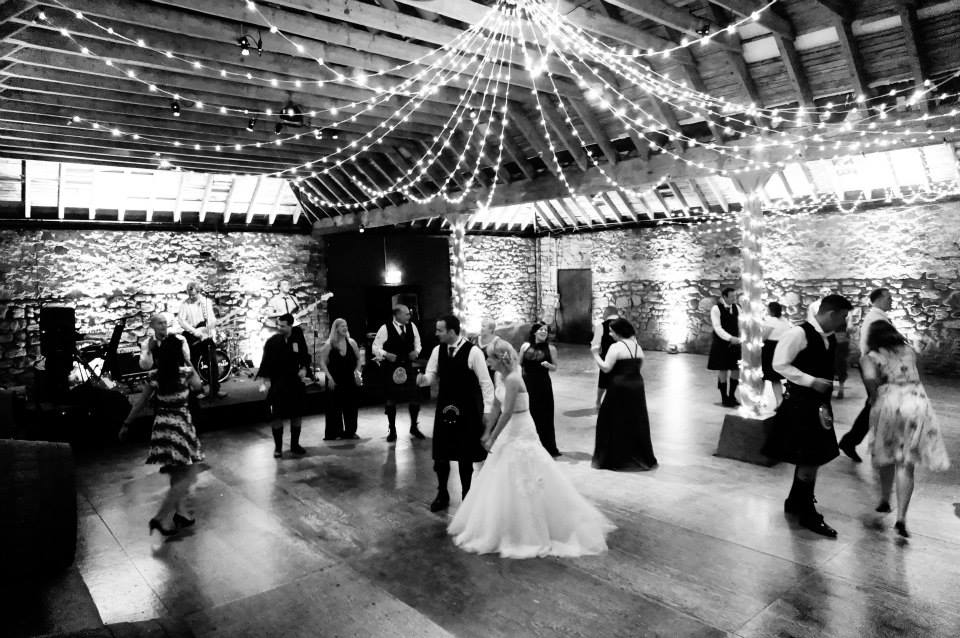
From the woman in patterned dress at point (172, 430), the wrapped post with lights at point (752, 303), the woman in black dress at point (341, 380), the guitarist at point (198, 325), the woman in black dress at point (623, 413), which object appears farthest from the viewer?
the guitarist at point (198, 325)

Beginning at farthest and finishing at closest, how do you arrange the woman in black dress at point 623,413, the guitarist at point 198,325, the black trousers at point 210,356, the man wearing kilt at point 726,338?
the guitarist at point 198,325 → the black trousers at point 210,356 → the man wearing kilt at point 726,338 → the woman in black dress at point 623,413

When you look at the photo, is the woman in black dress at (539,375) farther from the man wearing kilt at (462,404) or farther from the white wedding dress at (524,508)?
the white wedding dress at (524,508)

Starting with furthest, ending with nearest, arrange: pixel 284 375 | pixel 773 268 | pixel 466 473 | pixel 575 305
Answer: pixel 575 305 < pixel 773 268 < pixel 284 375 < pixel 466 473

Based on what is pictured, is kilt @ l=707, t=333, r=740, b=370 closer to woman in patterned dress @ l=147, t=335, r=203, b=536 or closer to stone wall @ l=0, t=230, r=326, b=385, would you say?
woman in patterned dress @ l=147, t=335, r=203, b=536

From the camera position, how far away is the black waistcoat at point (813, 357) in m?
3.57

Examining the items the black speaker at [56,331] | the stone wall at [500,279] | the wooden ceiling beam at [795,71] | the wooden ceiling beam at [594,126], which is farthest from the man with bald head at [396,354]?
the stone wall at [500,279]

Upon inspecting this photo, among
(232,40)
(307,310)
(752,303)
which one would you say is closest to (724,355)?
(752,303)

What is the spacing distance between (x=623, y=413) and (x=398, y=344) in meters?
2.67

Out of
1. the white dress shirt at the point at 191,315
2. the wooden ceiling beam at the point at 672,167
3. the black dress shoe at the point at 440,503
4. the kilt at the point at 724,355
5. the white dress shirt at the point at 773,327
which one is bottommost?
the black dress shoe at the point at 440,503

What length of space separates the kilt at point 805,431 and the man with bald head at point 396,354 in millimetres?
3675

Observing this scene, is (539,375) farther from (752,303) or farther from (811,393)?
(752,303)

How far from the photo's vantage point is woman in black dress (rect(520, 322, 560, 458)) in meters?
5.27

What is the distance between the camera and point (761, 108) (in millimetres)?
5879

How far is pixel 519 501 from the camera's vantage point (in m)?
3.41
